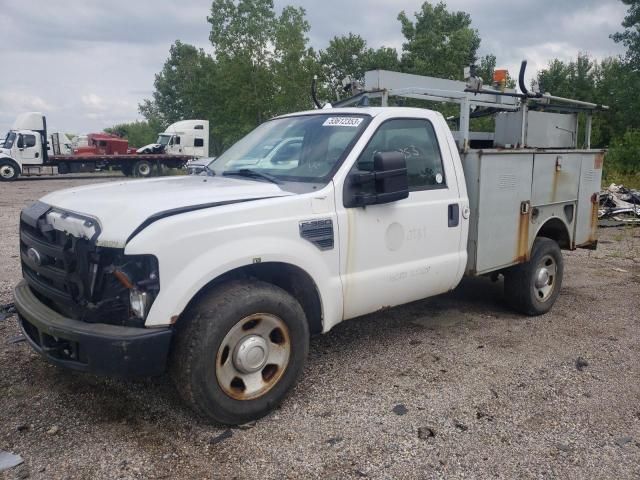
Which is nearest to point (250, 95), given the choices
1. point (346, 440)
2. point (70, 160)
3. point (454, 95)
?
point (70, 160)

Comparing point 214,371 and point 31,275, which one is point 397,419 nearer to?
point 214,371

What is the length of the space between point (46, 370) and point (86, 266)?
1.51m

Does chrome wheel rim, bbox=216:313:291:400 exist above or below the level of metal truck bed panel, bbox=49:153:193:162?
below

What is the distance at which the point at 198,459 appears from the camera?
3.00 metres

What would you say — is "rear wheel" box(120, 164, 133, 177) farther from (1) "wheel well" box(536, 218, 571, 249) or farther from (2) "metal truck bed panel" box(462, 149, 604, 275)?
(2) "metal truck bed panel" box(462, 149, 604, 275)

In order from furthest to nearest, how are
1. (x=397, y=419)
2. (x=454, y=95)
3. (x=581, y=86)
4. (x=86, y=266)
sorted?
(x=581, y=86)
(x=454, y=95)
(x=397, y=419)
(x=86, y=266)

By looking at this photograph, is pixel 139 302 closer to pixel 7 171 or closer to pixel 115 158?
pixel 7 171

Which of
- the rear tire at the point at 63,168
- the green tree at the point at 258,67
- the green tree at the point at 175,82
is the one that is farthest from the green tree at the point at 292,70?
the green tree at the point at 175,82

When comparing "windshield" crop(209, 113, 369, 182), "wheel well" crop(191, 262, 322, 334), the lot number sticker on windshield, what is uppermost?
the lot number sticker on windshield

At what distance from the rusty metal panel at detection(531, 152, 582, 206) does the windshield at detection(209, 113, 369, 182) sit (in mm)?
2007

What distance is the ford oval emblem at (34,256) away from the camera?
338cm

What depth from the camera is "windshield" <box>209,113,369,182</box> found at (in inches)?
154

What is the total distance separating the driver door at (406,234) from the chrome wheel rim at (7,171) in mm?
26548

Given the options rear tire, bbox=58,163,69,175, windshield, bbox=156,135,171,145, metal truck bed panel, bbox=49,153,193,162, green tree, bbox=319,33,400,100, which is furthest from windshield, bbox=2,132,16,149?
green tree, bbox=319,33,400,100
